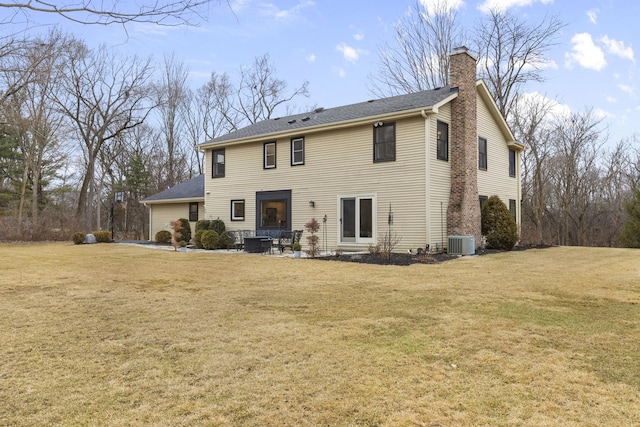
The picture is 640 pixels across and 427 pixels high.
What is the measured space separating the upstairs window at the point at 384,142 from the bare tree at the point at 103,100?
21.6 m

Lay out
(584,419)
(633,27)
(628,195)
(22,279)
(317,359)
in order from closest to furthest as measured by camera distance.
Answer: (584,419)
(317,359)
(22,279)
(633,27)
(628,195)

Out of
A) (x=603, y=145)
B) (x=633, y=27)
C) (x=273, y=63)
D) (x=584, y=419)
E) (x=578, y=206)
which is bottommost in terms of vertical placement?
(x=584, y=419)

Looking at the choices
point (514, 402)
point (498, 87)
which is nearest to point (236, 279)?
point (514, 402)

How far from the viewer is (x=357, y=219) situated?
1417 cm

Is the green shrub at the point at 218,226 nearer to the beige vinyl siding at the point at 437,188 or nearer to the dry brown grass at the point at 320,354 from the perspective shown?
the beige vinyl siding at the point at 437,188

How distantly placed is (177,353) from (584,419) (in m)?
3.04

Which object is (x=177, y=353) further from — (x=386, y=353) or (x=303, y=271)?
(x=303, y=271)

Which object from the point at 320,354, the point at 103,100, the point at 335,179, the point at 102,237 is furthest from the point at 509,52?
the point at 320,354

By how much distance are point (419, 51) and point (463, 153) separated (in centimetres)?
1440

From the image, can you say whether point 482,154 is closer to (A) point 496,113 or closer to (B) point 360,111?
(A) point 496,113

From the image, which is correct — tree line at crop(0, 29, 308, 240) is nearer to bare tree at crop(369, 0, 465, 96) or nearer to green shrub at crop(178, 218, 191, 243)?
green shrub at crop(178, 218, 191, 243)

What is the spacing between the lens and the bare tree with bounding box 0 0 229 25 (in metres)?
3.78

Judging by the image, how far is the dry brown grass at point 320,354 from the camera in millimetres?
2553

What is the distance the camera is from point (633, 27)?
15219 millimetres
